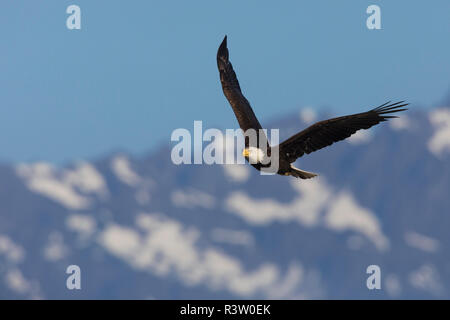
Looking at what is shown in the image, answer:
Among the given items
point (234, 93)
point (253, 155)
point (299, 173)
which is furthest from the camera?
point (234, 93)

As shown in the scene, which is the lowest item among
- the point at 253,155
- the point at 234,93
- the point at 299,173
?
the point at 299,173

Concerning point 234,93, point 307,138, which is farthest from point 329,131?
point 234,93

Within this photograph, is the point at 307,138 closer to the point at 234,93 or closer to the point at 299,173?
the point at 299,173

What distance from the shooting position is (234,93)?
19.9m

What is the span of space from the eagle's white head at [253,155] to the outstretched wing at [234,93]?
4.81 feet

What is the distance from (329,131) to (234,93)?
357 cm

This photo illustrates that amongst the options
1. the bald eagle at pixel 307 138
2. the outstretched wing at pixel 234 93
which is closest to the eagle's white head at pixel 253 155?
the bald eagle at pixel 307 138

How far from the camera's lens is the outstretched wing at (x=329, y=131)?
16375 millimetres

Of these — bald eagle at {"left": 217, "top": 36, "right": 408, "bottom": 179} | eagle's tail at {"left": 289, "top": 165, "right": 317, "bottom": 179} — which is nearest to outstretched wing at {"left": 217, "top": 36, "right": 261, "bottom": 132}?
bald eagle at {"left": 217, "top": 36, "right": 408, "bottom": 179}
